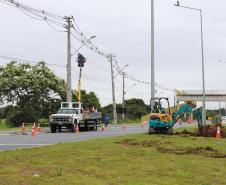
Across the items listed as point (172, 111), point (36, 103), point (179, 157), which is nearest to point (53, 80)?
point (36, 103)

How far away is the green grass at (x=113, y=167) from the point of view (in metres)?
11.2

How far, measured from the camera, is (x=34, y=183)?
10352 mm

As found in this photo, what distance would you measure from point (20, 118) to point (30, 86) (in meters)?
5.05

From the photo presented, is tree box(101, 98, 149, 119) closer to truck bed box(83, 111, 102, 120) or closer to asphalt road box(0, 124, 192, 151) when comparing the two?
truck bed box(83, 111, 102, 120)

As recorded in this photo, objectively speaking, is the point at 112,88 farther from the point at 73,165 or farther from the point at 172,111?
the point at 73,165

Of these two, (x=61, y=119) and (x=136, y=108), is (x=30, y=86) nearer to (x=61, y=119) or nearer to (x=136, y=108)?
(x=61, y=119)

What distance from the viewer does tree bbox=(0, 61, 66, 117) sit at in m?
67.7

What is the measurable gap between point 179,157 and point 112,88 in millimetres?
60793

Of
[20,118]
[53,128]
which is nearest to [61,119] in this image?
[53,128]

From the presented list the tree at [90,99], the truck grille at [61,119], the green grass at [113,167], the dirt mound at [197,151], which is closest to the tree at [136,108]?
the tree at [90,99]

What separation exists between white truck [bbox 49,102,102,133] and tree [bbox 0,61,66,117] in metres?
20.9

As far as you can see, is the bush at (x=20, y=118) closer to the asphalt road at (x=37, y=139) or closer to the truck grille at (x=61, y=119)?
the truck grille at (x=61, y=119)

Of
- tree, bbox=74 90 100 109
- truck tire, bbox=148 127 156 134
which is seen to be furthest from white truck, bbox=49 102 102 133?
tree, bbox=74 90 100 109

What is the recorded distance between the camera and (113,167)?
13.8 metres
